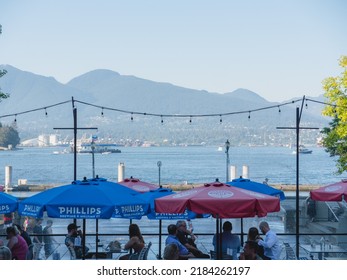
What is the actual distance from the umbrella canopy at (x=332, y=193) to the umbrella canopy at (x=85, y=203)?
4.51 m

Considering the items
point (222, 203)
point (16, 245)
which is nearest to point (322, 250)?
point (222, 203)

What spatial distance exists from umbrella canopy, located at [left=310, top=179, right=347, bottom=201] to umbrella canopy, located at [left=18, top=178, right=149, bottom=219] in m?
4.51

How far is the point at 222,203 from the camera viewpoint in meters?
11.5

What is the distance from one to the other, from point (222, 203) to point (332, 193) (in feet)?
14.6

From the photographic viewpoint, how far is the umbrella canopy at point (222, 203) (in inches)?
452

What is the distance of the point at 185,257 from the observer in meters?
13.2

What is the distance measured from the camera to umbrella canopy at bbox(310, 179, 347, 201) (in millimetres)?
15102

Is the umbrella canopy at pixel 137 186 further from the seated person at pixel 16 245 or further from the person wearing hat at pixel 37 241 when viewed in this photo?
the seated person at pixel 16 245

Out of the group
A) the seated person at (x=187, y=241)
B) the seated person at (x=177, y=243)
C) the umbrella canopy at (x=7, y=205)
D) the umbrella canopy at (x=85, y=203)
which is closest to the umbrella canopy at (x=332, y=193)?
the seated person at (x=187, y=241)

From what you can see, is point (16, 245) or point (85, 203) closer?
point (85, 203)

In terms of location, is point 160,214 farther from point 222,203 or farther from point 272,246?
point 222,203
